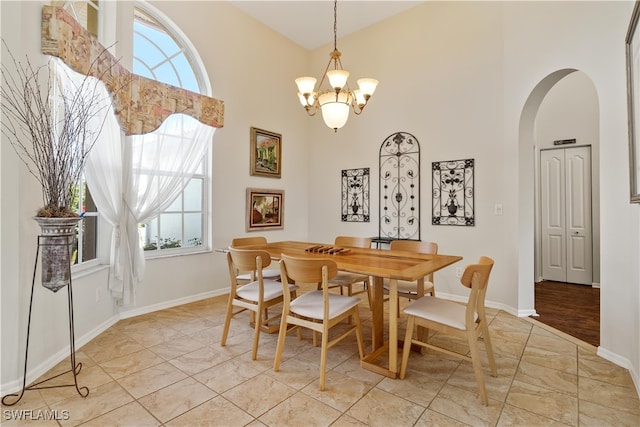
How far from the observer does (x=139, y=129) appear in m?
3.22

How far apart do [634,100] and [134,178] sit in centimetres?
A: 416

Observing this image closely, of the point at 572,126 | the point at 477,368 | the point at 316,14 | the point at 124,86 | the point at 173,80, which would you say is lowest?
the point at 477,368

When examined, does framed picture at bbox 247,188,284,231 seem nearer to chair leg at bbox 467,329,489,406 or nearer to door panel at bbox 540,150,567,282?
chair leg at bbox 467,329,489,406

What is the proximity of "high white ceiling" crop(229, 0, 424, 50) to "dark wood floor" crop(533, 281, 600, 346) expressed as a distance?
420 cm

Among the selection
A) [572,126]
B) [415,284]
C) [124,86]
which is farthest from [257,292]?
[572,126]

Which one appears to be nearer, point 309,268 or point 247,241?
point 309,268

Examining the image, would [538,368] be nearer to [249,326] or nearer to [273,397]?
[273,397]

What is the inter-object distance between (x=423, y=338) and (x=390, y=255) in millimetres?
709

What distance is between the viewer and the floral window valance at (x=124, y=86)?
87.0 inches

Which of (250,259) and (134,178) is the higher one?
(134,178)

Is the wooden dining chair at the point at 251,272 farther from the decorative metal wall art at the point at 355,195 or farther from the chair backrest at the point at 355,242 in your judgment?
the decorative metal wall art at the point at 355,195

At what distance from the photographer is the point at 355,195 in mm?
4844

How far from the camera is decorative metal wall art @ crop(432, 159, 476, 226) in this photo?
380 cm

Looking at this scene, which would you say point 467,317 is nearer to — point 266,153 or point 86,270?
point 86,270
